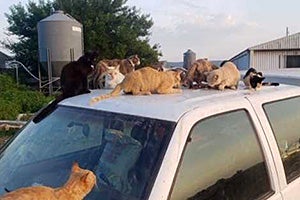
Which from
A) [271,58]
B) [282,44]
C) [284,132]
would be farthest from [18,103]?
[282,44]

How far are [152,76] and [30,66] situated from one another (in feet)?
77.1

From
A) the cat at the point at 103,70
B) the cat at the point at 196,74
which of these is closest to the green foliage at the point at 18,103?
the cat at the point at 103,70

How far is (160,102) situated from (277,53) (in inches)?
1049

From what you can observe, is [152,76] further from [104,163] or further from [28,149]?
[28,149]

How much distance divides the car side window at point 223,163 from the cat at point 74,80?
1056 millimetres

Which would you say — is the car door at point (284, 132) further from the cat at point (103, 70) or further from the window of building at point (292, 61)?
the window of building at point (292, 61)

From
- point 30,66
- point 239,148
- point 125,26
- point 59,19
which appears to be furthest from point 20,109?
point 125,26

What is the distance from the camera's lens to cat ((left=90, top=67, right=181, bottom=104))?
2.47 metres

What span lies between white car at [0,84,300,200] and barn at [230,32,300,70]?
25.0 metres

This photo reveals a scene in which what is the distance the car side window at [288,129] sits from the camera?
97.0 inches

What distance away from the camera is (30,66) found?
2475 cm

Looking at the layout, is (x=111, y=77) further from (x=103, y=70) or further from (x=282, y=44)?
(x=282, y=44)

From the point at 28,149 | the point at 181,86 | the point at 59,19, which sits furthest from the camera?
the point at 59,19

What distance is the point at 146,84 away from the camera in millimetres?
2500
